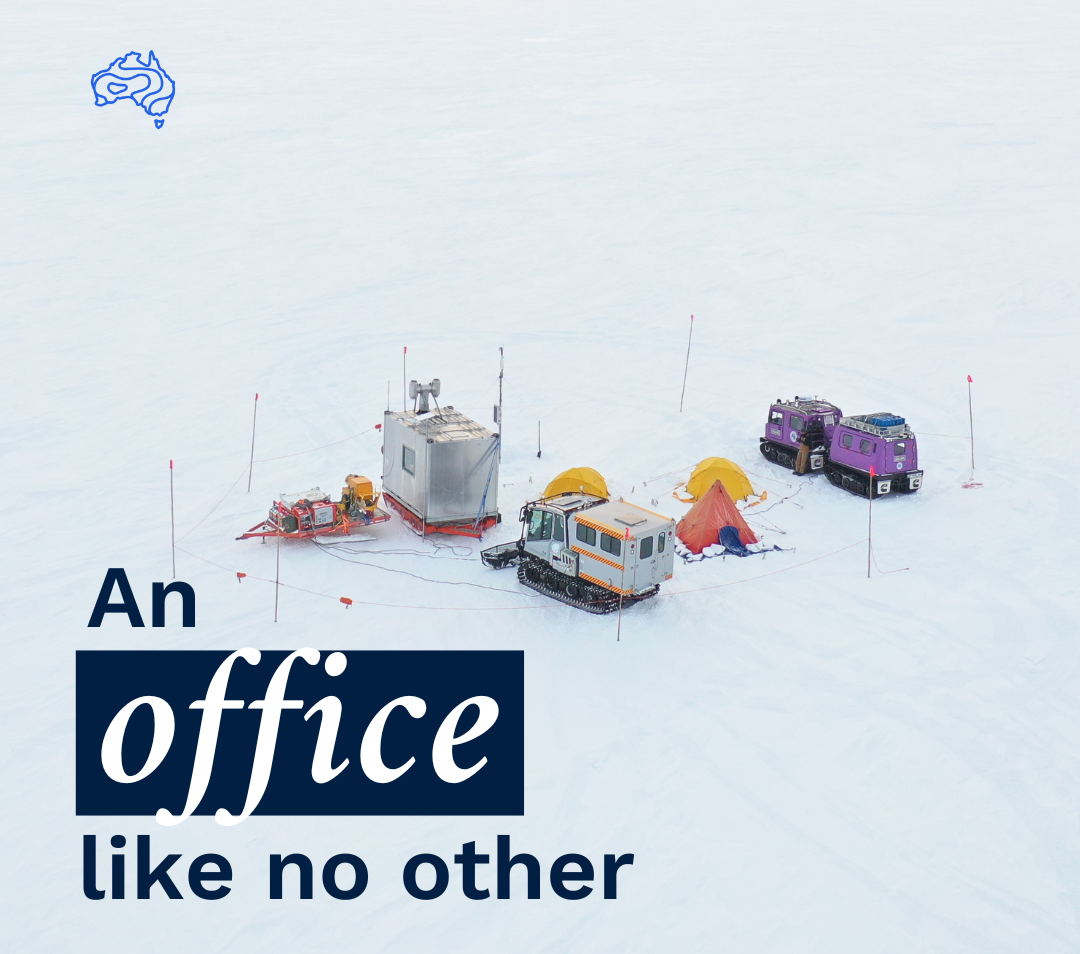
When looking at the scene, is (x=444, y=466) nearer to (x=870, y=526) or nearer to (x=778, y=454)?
(x=870, y=526)

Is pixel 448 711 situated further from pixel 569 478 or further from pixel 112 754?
pixel 569 478

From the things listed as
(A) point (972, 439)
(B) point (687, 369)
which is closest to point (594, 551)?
(A) point (972, 439)

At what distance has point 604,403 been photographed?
1153 inches

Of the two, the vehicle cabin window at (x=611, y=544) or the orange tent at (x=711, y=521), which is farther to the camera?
the orange tent at (x=711, y=521)

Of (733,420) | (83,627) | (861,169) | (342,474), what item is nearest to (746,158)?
(861,169)

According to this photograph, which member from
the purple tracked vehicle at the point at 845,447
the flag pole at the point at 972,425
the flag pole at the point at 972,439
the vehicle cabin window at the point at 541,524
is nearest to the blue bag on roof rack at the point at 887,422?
the purple tracked vehicle at the point at 845,447

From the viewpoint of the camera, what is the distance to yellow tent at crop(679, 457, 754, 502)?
23.1 meters

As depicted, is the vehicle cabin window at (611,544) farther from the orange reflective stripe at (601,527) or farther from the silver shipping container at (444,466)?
the silver shipping container at (444,466)

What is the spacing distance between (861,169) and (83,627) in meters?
34.6

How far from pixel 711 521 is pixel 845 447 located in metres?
4.56

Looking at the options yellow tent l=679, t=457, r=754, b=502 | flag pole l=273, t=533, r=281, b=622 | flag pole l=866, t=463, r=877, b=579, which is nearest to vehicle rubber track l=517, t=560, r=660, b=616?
flag pole l=273, t=533, r=281, b=622

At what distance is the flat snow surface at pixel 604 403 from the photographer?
43.2 feet

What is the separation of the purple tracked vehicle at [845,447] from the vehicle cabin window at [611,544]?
6.44 m

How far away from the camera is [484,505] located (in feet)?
70.6
